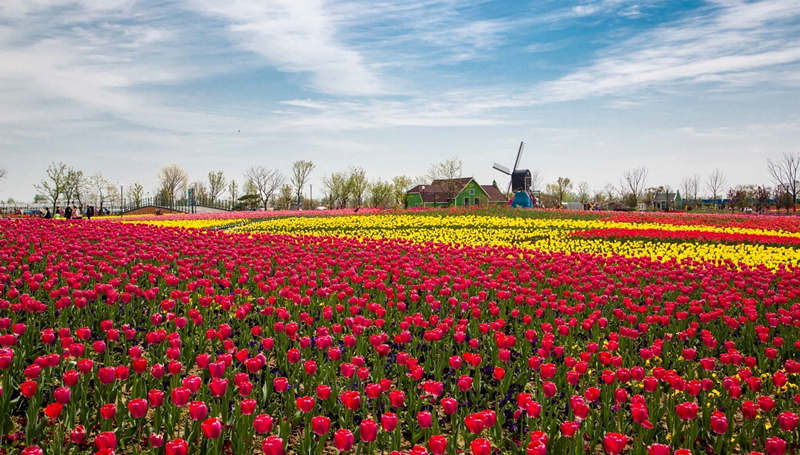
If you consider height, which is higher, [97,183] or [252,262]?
[97,183]

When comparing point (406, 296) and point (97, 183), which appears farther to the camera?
point (97, 183)

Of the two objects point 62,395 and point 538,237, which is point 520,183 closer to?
point 538,237

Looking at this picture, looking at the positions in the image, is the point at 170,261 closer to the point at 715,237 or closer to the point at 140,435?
the point at 140,435

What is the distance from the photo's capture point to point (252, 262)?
959 cm

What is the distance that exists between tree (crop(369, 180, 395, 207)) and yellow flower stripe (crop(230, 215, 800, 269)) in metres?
72.5

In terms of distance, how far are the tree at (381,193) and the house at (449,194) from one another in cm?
1541

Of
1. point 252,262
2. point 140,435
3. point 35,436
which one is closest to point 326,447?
point 140,435

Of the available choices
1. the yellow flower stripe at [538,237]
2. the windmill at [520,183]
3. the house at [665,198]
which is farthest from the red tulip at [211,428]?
the house at [665,198]

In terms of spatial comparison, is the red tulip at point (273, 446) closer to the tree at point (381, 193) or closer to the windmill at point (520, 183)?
the windmill at point (520, 183)

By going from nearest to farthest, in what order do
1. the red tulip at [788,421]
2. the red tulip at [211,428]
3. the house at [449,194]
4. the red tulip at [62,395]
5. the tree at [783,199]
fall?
the red tulip at [211,428], the red tulip at [788,421], the red tulip at [62,395], the tree at [783,199], the house at [449,194]

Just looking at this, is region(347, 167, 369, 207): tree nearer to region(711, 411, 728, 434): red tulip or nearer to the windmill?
the windmill

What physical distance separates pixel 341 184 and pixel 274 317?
9303 centimetres

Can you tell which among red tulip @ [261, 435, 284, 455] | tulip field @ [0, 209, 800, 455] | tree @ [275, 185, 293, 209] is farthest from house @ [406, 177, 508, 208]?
red tulip @ [261, 435, 284, 455]

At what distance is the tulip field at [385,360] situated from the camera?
12.6 ft
